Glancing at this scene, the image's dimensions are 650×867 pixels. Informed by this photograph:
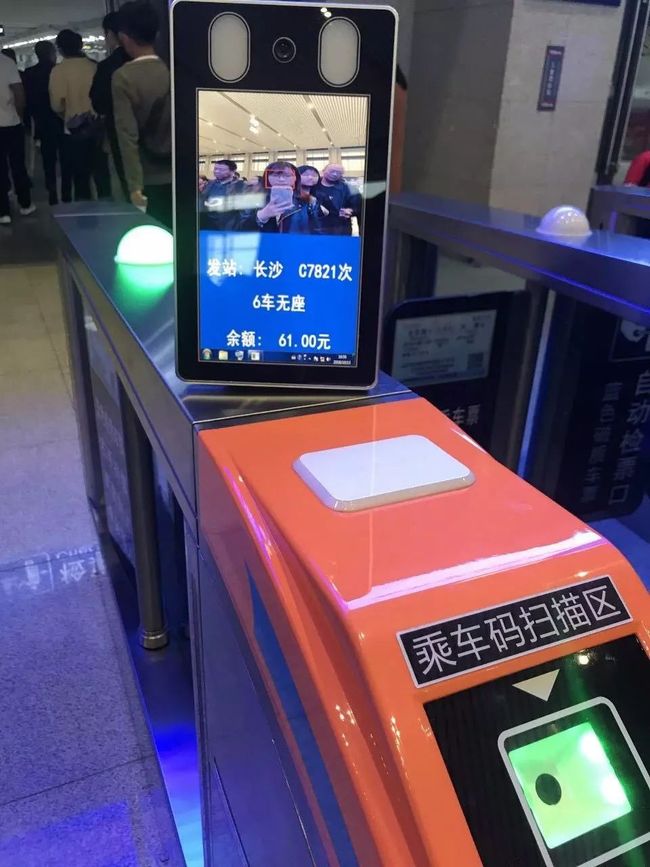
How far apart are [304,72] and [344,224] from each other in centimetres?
11

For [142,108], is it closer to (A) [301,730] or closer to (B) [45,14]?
(A) [301,730]

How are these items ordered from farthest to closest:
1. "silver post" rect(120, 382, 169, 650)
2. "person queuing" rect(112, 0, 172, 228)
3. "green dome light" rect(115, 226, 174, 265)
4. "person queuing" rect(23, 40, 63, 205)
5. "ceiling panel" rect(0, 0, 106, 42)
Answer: "ceiling panel" rect(0, 0, 106, 42)
"person queuing" rect(23, 40, 63, 205)
"person queuing" rect(112, 0, 172, 228)
"silver post" rect(120, 382, 169, 650)
"green dome light" rect(115, 226, 174, 265)

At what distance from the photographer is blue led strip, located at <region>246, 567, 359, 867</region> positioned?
403 millimetres

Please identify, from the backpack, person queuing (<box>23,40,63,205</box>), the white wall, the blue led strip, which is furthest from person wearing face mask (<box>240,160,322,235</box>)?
person queuing (<box>23,40,63,205</box>)

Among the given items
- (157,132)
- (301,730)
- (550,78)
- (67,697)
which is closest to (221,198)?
(301,730)

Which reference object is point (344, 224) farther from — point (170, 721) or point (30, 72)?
point (30, 72)

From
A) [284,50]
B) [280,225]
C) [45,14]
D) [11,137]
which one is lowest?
[11,137]

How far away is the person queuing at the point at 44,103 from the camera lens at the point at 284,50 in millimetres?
5559

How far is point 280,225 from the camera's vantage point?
0.58m

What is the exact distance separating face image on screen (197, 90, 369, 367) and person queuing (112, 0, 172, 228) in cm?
188

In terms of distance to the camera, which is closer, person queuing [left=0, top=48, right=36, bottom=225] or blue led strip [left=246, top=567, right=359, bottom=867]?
blue led strip [left=246, top=567, right=359, bottom=867]

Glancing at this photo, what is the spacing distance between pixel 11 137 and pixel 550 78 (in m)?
3.67

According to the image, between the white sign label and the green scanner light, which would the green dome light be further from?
the green scanner light

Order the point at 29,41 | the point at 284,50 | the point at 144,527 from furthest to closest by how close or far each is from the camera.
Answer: the point at 29,41, the point at 144,527, the point at 284,50
